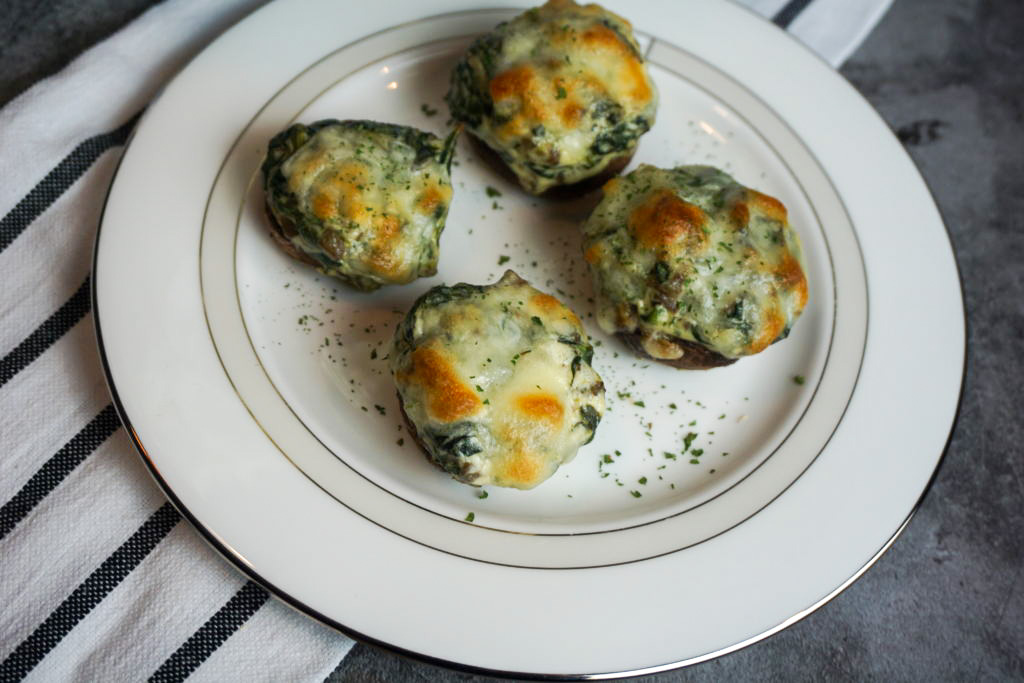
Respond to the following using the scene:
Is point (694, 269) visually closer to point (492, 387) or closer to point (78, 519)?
point (492, 387)

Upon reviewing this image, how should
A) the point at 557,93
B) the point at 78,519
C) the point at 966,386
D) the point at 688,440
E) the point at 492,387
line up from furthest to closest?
the point at 966,386 → the point at 688,440 → the point at 557,93 → the point at 78,519 → the point at 492,387

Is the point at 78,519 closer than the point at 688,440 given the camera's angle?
Yes

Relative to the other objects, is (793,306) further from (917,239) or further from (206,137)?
(206,137)

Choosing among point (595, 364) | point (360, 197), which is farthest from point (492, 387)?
point (360, 197)

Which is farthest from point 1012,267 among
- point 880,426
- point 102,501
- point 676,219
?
point 102,501

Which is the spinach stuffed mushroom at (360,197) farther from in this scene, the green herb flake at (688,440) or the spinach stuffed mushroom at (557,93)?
the green herb flake at (688,440)
